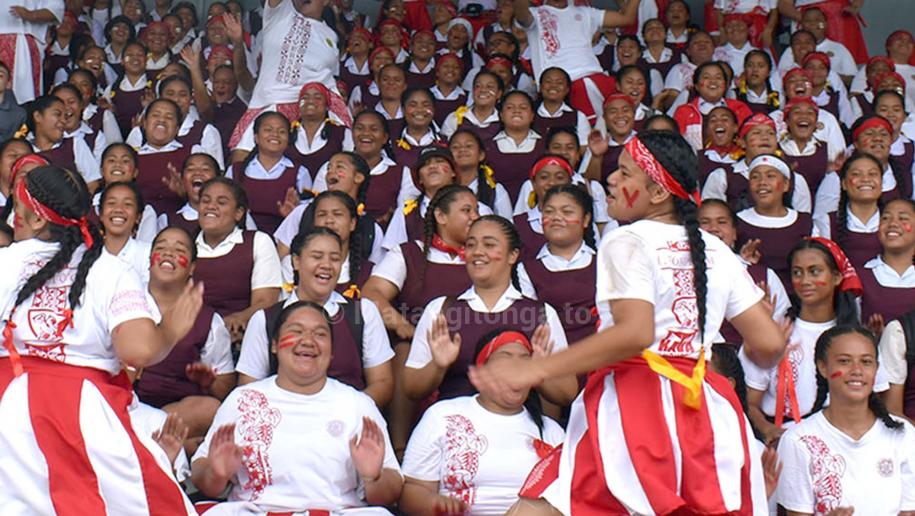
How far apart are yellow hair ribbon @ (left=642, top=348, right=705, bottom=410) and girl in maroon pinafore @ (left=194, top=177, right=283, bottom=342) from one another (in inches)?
116

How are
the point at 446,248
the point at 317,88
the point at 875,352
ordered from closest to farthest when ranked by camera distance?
the point at 875,352
the point at 446,248
the point at 317,88

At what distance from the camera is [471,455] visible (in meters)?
4.52

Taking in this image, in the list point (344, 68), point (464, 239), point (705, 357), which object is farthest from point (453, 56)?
point (705, 357)

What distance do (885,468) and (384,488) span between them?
1954 mm

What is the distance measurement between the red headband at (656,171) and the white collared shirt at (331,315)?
83.5 inches

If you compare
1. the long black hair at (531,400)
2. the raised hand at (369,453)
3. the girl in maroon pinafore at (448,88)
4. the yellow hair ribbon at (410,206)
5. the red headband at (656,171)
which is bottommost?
the raised hand at (369,453)

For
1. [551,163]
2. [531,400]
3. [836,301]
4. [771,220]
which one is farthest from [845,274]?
[551,163]

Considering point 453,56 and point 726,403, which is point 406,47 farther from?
point 726,403

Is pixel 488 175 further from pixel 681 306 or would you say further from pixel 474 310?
pixel 681 306

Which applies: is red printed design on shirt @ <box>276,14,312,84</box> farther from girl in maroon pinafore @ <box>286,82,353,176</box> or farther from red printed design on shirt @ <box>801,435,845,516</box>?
red printed design on shirt @ <box>801,435,845,516</box>

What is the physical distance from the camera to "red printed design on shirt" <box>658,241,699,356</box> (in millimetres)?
3209

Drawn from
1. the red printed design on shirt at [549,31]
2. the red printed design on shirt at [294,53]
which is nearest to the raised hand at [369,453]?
the red printed design on shirt at [294,53]

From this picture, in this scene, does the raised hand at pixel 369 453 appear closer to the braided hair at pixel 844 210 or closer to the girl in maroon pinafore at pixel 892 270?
the girl in maroon pinafore at pixel 892 270

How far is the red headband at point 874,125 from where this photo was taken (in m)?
7.71
